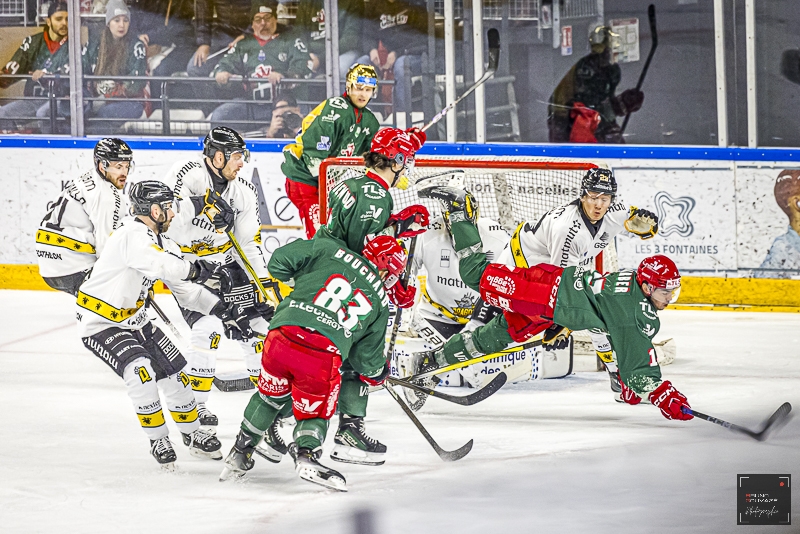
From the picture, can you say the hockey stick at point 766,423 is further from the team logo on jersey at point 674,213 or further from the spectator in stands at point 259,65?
the spectator in stands at point 259,65

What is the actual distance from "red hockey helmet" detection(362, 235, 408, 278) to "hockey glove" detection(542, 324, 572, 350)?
1.06 m

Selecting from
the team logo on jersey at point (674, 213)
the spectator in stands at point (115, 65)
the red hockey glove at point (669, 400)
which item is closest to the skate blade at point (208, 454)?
the red hockey glove at point (669, 400)

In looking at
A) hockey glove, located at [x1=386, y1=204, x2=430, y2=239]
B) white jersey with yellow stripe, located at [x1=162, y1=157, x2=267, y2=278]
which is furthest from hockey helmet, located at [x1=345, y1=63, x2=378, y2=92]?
hockey glove, located at [x1=386, y1=204, x2=430, y2=239]

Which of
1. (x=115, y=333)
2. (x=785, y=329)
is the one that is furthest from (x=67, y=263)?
(x=785, y=329)

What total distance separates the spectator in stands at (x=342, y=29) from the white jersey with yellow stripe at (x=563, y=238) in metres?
2.76

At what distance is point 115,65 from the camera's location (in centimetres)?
759

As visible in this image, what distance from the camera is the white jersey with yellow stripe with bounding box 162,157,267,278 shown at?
4.81 metres

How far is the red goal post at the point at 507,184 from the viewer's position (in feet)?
18.2

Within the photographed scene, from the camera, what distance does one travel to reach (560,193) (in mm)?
5586

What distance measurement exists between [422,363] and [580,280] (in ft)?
3.12

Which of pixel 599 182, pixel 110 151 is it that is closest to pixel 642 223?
pixel 599 182

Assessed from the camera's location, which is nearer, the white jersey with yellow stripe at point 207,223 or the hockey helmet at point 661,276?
the hockey helmet at point 661,276

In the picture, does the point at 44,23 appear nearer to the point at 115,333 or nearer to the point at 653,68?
the point at 653,68

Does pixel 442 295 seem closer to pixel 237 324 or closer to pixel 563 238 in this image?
pixel 563 238
